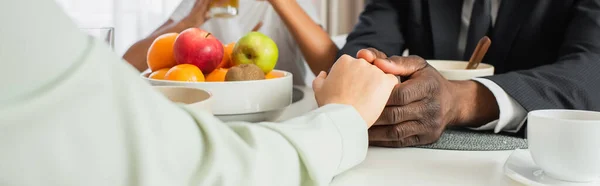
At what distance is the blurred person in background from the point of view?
142cm

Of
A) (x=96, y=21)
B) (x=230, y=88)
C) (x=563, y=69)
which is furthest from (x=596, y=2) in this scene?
(x=96, y=21)

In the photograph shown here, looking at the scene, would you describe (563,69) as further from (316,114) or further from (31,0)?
(31,0)

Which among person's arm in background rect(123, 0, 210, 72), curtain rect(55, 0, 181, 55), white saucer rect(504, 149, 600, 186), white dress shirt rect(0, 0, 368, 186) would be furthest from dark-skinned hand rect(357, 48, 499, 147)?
curtain rect(55, 0, 181, 55)

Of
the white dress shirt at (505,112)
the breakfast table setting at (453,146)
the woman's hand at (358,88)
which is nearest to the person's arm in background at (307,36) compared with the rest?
the breakfast table setting at (453,146)

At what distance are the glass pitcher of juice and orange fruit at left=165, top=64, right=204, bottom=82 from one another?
555 millimetres

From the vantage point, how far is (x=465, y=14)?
4.42ft

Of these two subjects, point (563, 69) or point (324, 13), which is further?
point (324, 13)

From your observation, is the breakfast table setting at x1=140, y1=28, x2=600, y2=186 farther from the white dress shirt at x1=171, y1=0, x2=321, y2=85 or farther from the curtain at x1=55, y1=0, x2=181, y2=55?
the curtain at x1=55, y1=0, x2=181, y2=55

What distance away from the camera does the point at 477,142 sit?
815mm

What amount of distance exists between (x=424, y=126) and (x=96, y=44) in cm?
52

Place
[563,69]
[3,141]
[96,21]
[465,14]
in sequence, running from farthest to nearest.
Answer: [96,21], [465,14], [563,69], [3,141]

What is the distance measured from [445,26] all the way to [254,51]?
52 cm

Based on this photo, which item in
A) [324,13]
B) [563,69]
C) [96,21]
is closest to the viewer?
[563,69]

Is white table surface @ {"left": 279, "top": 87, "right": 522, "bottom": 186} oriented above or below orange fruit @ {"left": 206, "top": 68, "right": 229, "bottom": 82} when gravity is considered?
below
